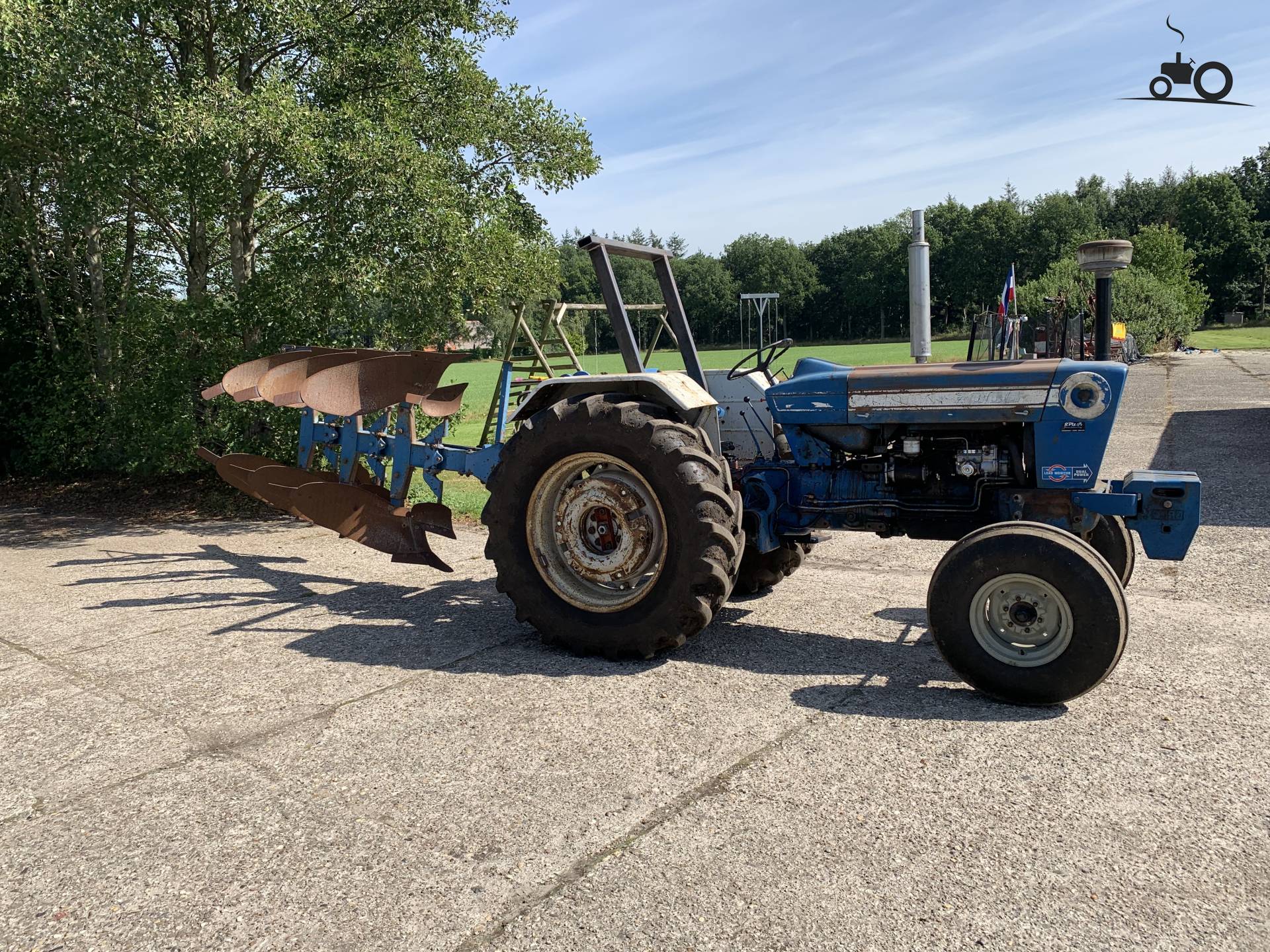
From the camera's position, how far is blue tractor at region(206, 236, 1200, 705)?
397 centimetres

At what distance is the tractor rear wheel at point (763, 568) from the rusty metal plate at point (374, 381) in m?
2.42

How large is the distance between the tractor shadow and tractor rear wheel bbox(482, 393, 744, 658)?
0.72ft

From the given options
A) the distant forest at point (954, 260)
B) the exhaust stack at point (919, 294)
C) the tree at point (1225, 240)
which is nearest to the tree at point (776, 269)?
the distant forest at point (954, 260)

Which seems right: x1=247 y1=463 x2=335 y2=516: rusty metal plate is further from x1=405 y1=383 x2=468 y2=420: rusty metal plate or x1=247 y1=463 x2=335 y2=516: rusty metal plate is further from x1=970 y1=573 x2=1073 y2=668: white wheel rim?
x1=970 y1=573 x2=1073 y2=668: white wheel rim

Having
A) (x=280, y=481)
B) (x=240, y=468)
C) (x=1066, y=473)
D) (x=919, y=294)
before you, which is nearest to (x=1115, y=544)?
(x=1066, y=473)

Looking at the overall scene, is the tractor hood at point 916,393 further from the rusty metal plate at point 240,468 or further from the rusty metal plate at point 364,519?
the rusty metal plate at point 240,468

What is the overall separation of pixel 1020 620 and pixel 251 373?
5.48m

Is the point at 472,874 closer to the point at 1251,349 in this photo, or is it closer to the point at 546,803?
the point at 546,803

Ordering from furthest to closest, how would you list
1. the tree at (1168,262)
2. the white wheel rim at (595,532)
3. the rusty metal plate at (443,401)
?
the tree at (1168,262) < the rusty metal plate at (443,401) < the white wheel rim at (595,532)

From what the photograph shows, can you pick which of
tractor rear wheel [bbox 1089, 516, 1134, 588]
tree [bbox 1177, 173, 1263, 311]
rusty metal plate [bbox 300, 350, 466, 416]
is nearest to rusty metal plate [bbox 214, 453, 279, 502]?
rusty metal plate [bbox 300, 350, 466, 416]

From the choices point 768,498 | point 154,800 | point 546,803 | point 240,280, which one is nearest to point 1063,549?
point 768,498

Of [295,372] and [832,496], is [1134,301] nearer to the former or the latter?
[832,496]

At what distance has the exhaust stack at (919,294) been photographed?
1035 cm

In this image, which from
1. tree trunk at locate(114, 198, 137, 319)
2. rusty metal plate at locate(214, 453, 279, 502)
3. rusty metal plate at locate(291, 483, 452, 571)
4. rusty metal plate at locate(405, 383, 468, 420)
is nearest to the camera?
rusty metal plate at locate(291, 483, 452, 571)
